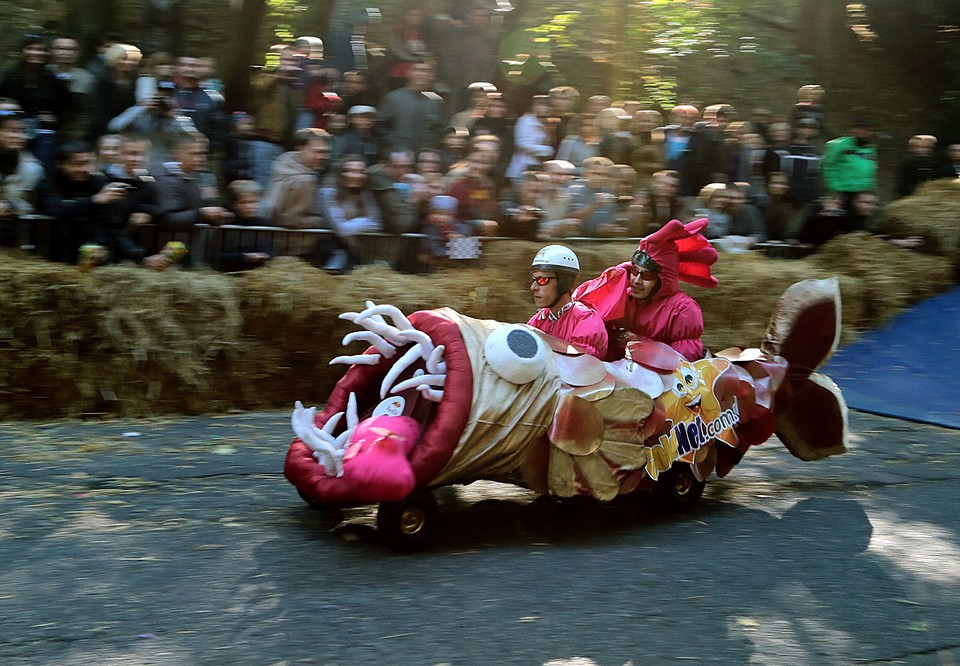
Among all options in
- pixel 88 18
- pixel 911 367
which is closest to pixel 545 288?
pixel 911 367

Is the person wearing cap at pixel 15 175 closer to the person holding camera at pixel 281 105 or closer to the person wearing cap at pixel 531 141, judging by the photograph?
the person holding camera at pixel 281 105

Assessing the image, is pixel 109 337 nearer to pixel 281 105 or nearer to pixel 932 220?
pixel 281 105

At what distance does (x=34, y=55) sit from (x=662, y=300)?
5326 millimetres

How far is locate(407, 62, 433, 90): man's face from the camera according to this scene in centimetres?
1072

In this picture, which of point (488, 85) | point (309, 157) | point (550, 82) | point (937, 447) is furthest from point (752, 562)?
point (550, 82)

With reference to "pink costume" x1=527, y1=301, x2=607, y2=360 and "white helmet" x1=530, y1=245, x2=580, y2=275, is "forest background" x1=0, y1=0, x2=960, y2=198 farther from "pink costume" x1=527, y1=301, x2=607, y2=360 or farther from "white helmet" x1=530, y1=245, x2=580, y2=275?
"pink costume" x1=527, y1=301, x2=607, y2=360

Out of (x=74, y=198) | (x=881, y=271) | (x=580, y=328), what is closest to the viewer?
(x=580, y=328)

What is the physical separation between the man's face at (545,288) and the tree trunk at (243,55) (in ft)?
17.1

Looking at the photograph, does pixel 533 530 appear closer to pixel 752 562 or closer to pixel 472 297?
pixel 752 562

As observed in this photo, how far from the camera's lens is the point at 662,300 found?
720cm

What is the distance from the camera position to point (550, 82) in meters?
12.6

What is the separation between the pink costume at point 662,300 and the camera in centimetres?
716

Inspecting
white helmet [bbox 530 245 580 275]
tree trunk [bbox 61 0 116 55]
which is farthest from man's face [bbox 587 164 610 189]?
tree trunk [bbox 61 0 116 55]

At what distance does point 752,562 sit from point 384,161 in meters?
5.34
